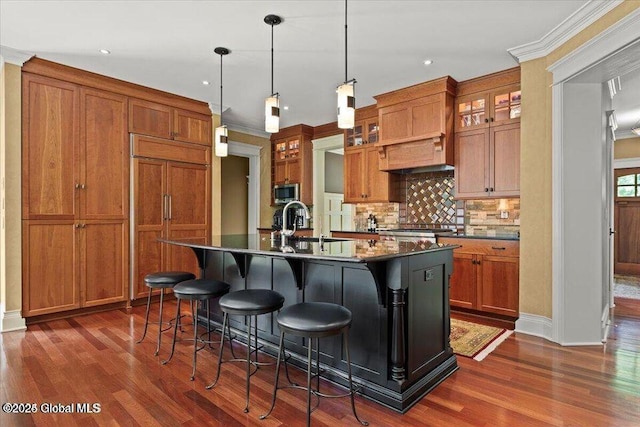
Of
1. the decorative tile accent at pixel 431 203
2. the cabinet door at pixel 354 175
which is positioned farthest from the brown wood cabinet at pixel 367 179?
the decorative tile accent at pixel 431 203

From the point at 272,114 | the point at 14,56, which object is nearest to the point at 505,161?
the point at 272,114

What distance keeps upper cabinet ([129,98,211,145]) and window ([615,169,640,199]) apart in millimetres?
7641

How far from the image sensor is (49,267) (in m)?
3.75

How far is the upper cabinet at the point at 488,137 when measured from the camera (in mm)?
3885

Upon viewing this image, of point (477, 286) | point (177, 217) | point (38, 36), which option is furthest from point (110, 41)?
point (477, 286)

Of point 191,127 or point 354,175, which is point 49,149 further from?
point 354,175

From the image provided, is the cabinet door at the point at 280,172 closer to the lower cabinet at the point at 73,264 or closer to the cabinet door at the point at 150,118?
the cabinet door at the point at 150,118

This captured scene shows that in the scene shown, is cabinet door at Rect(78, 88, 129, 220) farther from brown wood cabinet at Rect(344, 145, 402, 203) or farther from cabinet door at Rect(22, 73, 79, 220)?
brown wood cabinet at Rect(344, 145, 402, 203)

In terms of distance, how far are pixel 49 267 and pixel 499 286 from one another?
190 inches

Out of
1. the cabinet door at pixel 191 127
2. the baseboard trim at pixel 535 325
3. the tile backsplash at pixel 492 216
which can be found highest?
the cabinet door at pixel 191 127

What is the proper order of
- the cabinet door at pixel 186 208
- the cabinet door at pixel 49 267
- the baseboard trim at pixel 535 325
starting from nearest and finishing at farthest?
the baseboard trim at pixel 535 325, the cabinet door at pixel 49 267, the cabinet door at pixel 186 208

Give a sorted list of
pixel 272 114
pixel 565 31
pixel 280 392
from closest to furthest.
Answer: pixel 280 392, pixel 272 114, pixel 565 31

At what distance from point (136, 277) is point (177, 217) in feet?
3.02

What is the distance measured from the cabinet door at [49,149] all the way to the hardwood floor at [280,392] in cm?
139
